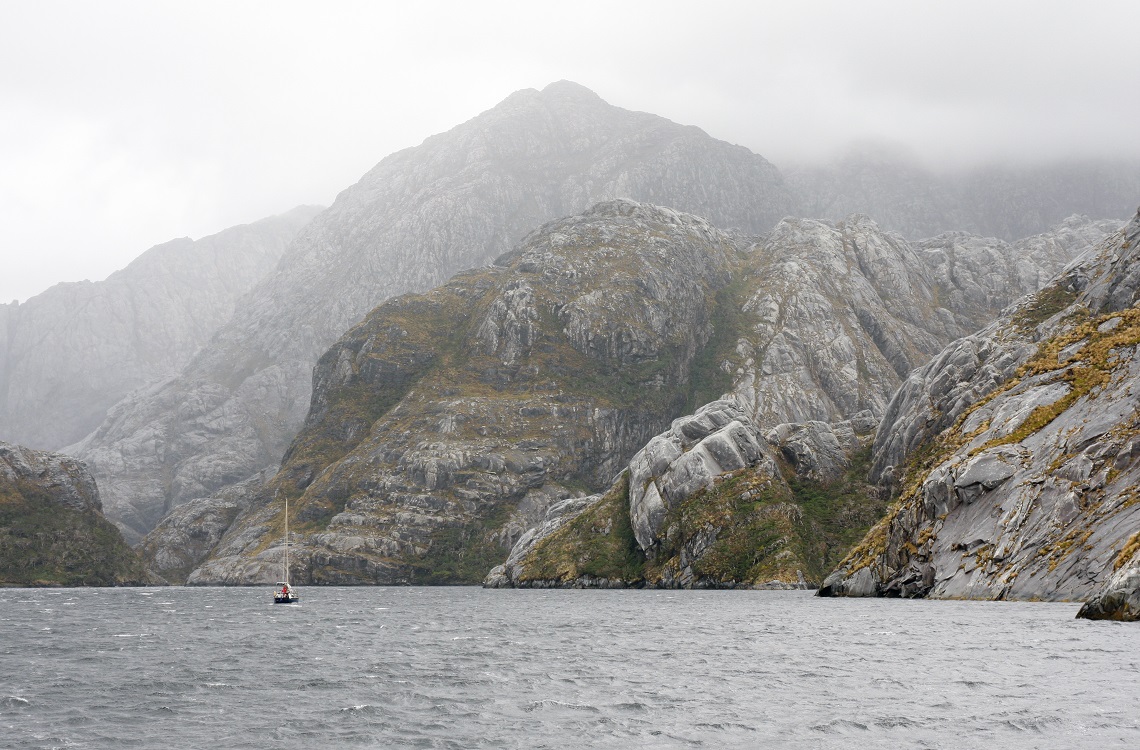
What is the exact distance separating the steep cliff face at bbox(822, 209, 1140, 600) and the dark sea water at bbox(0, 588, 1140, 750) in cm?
923

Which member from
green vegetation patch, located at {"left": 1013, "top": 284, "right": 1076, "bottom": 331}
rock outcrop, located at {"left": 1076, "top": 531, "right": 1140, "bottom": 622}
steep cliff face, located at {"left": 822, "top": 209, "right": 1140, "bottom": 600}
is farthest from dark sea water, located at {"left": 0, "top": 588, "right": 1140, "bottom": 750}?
green vegetation patch, located at {"left": 1013, "top": 284, "right": 1076, "bottom": 331}

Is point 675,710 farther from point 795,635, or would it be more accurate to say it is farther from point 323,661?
point 795,635

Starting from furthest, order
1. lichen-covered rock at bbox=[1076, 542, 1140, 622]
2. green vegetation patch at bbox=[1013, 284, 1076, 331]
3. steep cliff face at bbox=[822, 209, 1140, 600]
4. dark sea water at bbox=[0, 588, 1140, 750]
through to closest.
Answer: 1. green vegetation patch at bbox=[1013, 284, 1076, 331]
2. steep cliff face at bbox=[822, 209, 1140, 600]
3. lichen-covered rock at bbox=[1076, 542, 1140, 622]
4. dark sea water at bbox=[0, 588, 1140, 750]

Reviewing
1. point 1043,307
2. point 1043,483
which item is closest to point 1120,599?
point 1043,483

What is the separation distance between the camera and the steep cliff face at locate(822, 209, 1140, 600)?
3962 inches

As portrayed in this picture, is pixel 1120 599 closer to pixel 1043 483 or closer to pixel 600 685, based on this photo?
pixel 1043 483

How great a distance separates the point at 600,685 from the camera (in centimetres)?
5659

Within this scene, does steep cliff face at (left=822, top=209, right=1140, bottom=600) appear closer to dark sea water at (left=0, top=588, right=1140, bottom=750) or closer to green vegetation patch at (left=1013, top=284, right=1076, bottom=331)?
dark sea water at (left=0, top=588, right=1140, bottom=750)

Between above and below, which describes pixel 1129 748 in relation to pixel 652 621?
above

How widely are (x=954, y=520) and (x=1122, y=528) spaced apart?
29939 mm

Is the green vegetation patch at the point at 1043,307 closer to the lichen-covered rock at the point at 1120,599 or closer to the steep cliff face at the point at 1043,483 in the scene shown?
the steep cliff face at the point at 1043,483

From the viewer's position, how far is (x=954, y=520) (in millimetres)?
122312

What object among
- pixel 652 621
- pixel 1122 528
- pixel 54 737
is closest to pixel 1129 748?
pixel 54 737

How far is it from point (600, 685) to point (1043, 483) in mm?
75911
